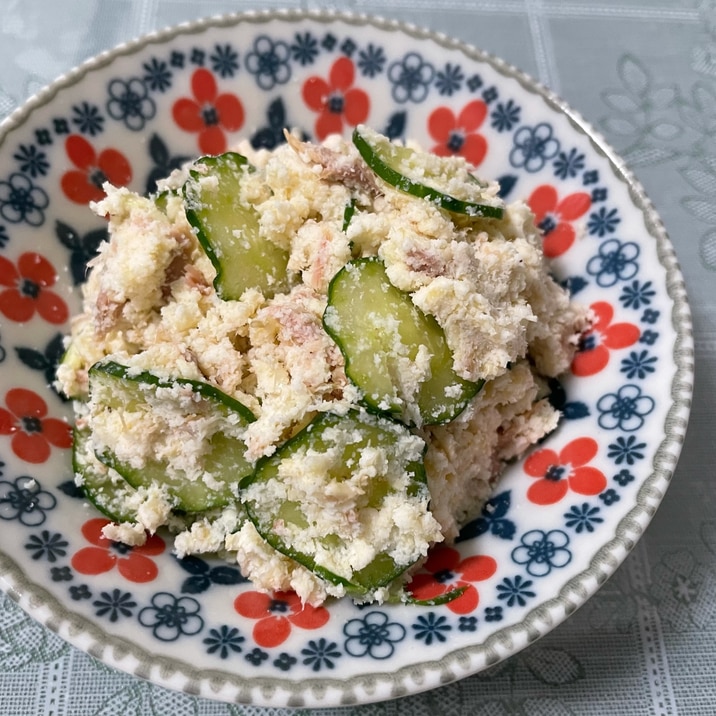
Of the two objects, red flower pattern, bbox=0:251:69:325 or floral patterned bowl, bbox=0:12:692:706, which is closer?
floral patterned bowl, bbox=0:12:692:706

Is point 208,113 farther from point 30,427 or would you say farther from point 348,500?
point 348,500

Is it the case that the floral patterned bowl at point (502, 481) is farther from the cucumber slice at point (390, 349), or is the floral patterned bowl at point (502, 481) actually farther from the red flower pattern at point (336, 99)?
the cucumber slice at point (390, 349)

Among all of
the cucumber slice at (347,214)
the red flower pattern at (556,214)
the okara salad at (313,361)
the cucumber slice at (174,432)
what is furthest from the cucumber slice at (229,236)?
the red flower pattern at (556,214)

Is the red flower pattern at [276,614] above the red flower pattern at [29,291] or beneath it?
beneath

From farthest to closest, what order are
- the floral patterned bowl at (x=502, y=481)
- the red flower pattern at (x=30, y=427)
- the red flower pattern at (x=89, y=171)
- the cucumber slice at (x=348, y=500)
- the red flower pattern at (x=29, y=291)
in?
the red flower pattern at (x=89, y=171), the red flower pattern at (x=29, y=291), the red flower pattern at (x=30, y=427), the cucumber slice at (x=348, y=500), the floral patterned bowl at (x=502, y=481)

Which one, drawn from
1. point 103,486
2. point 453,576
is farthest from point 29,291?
point 453,576

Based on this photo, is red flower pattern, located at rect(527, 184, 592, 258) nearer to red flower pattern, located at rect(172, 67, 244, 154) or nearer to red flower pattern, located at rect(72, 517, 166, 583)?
red flower pattern, located at rect(172, 67, 244, 154)

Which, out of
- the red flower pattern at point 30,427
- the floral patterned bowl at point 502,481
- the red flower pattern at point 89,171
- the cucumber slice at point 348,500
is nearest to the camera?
the floral patterned bowl at point 502,481

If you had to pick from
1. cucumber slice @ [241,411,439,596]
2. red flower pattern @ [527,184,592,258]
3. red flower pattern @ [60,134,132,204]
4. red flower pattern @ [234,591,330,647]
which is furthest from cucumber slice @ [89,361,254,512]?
red flower pattern @ [527,184,592,258]
